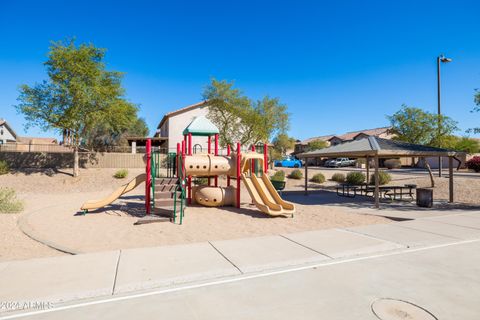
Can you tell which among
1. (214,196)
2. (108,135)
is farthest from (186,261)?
(108,135)

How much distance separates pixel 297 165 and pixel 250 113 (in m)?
20.9

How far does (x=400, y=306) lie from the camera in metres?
3.73

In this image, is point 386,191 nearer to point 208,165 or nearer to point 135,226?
point 208,165

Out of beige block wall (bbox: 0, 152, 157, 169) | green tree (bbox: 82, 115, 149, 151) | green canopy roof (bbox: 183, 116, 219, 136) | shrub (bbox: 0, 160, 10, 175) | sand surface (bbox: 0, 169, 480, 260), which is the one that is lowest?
sand surface (bbox: 0, 169, 480, 260)

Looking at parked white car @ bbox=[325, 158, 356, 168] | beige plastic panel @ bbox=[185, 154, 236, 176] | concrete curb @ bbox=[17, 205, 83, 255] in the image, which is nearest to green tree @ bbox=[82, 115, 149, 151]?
beige plastic panel @ bbox=[185, 154, 236, 176]

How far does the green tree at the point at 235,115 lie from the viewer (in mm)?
25266

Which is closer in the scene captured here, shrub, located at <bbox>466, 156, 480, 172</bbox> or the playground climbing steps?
the playground climbing steps

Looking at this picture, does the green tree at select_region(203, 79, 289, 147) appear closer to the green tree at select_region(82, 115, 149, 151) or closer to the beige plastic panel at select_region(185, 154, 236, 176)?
the green tree at select_region(82, 115, 149, 151)

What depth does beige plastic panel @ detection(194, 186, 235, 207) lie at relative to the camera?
39.3 feet

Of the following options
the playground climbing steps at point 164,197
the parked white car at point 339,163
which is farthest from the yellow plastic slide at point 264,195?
the parked white car at point 339,163

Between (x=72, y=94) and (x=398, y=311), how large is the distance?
24.5 m

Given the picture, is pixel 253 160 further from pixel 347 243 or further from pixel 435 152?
pixel 435 152

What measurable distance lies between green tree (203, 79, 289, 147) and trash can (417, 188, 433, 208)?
14728 millimetres

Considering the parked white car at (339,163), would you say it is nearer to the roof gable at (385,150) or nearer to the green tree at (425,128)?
the green tree at (425,128)
